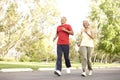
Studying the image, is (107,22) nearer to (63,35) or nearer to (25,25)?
(25,25)

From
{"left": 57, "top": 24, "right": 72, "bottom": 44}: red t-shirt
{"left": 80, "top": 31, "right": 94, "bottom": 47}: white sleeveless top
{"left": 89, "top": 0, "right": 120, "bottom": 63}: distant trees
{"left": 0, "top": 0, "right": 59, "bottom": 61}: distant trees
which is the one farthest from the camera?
{"left": 89, "top": 0, "right": 120, "bottom": 63}: distant trees

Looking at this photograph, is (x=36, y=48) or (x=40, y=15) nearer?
(x=40, y=15)

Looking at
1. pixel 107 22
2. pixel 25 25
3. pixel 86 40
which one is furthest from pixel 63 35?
pixel 107 22

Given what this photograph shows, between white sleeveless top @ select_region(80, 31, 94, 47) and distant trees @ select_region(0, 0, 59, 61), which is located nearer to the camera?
white sleeveless top @ select_region(80, 31, 94, 47)

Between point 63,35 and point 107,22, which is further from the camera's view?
point 107,22

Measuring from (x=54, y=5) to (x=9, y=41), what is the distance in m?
7.74

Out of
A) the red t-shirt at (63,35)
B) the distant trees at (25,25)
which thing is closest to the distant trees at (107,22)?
the distant trees at (25,25)

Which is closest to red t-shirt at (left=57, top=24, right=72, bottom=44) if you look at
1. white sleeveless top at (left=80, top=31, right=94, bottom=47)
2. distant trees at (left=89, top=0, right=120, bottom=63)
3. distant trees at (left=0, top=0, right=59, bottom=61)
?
white sleeveless top at (left=80, top=31, right=94, bottom=47)

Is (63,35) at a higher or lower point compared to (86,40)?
higher

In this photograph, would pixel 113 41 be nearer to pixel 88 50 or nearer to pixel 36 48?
pixel 36 48

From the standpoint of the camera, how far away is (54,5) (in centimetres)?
3738

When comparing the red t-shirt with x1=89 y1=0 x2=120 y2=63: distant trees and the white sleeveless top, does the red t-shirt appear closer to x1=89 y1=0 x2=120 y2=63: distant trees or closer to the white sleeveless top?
the white sleeveless top

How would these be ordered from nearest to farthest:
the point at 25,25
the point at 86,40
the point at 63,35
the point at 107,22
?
the point at 86,40, the point at 63,35, the point at 25,25, the point at 107,22

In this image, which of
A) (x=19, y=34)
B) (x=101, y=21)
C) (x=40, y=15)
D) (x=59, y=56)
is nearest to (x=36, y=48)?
(x=19, y=34)
